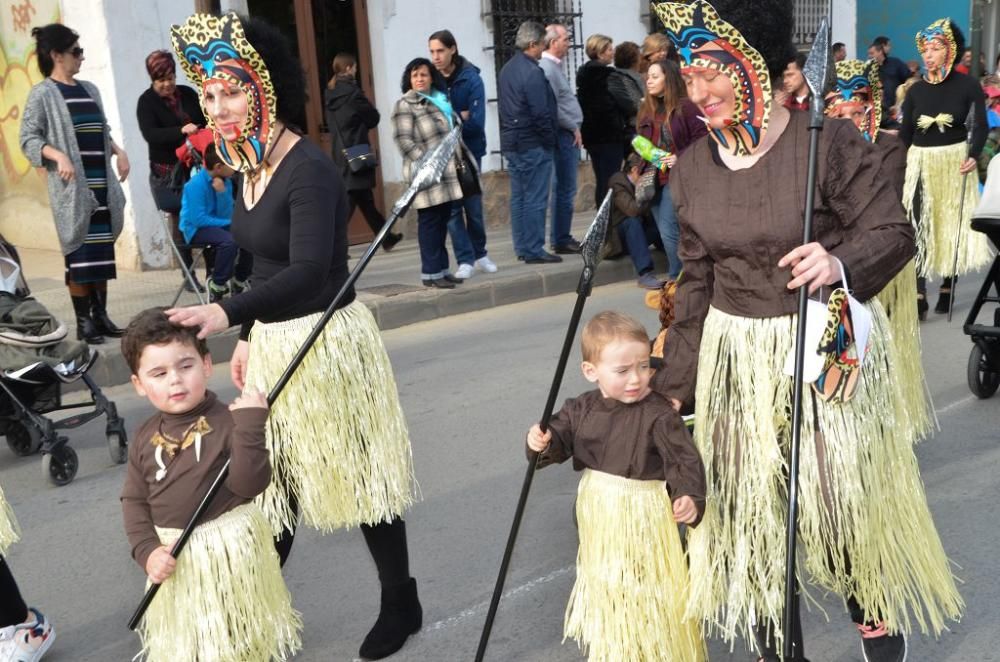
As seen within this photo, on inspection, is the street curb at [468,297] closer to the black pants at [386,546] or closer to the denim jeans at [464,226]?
the denim jeans at [464,226]

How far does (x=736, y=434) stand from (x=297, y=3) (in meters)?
9.33

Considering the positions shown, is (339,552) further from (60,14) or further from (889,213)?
(60,14)

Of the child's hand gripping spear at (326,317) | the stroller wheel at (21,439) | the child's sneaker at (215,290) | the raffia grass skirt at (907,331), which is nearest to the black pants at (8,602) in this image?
the child's hand gripping spear at (326,317)

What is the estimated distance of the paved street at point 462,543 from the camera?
368cm

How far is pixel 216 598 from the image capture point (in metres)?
2.91

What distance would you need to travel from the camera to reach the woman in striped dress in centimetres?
719

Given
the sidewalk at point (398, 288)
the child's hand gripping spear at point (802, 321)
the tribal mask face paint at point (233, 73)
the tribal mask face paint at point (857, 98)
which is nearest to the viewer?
the child's hand gripping spear at point (802, 321)

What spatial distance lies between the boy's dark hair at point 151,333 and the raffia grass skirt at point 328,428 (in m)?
0.39

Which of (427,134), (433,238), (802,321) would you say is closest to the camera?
(802,321)

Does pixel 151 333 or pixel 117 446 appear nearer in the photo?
pixel 151 333

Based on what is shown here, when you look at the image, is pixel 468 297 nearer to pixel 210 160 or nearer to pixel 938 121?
pixel 210 160

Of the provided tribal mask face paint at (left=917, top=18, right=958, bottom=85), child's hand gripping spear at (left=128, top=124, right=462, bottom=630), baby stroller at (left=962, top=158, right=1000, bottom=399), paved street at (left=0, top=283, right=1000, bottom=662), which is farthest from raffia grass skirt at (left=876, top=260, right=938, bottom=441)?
tribal mask face paint at (left=917, top=18, right=958, bottom=85)

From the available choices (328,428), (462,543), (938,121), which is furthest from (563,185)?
(328,428)

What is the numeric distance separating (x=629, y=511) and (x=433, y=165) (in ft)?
3.46
